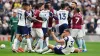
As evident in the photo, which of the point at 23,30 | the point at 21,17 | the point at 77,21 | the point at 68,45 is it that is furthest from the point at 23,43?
the point at 68,45

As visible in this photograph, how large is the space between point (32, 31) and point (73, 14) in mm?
2209

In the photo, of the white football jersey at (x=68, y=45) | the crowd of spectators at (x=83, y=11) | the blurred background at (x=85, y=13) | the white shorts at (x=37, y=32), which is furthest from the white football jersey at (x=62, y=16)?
the crowd of spectators at (x=83, y=11)

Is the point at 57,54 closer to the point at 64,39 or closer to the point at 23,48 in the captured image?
the point at 64,39

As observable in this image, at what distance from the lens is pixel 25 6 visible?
2202 cm

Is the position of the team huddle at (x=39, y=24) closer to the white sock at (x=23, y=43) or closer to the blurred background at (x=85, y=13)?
the white sock at (x=23, y=43)

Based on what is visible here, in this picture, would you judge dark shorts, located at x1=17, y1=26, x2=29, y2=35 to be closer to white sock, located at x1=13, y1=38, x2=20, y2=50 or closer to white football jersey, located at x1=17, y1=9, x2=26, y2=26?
white football jersey, located at x1=17, y1=9, x2=26, y2=26

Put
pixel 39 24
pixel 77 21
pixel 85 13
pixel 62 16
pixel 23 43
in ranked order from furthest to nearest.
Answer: pixel 85 13, pixel 77 21, pixel 62 16, pixel 23 43, pixel 39 24

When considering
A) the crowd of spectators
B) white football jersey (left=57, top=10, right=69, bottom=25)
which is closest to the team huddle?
white football jersey (left=57, top=10, right=69, bottom=25)

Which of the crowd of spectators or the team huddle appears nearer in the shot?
the team huddle

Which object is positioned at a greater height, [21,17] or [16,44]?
[21,17]

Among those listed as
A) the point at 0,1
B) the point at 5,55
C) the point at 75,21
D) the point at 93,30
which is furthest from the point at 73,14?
the point at 0,1

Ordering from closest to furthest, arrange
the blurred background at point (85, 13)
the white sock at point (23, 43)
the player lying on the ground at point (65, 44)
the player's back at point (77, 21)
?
the player lying on the ground at point (65, 44)
the white sock at point (23, 43)
the player's back at point (77, 21)
the blurred background at point (85, 13)

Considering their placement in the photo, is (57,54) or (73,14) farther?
(73,14)

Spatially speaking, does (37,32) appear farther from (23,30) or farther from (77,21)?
(77,21)
